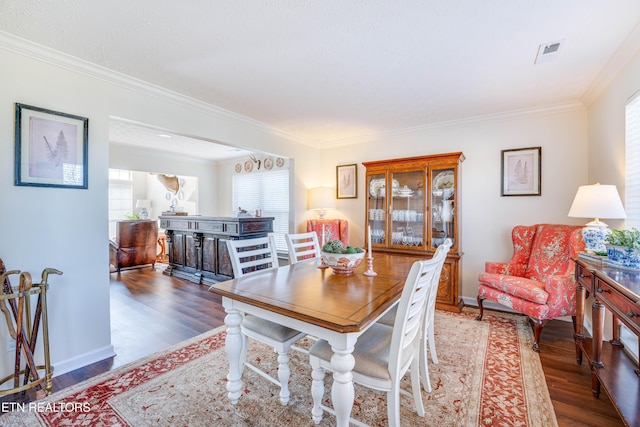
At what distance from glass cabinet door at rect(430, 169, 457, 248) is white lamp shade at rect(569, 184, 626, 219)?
4.26ft

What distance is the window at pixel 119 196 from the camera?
7336 millimetres

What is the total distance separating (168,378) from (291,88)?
2686mm

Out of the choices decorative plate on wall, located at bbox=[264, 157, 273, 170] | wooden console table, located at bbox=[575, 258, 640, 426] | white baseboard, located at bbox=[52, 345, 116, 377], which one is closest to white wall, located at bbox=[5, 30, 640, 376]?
white baseboard, located at bbox=[52, 345, 116, 377]

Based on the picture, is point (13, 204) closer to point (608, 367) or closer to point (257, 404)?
point (257, 404)

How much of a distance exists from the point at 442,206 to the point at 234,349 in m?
2.94

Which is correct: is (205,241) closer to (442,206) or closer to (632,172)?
(442,206)

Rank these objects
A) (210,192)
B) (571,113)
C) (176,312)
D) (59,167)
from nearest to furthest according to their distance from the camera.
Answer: (59,167)
(571,113)
(176,312)
(210,192)

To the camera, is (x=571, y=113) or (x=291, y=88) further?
(x=571, y=113)

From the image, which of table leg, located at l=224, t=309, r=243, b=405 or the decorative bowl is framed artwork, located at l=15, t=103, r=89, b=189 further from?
the decorative bowl

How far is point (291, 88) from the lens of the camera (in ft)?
9.06

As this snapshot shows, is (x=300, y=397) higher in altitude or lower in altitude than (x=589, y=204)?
lower

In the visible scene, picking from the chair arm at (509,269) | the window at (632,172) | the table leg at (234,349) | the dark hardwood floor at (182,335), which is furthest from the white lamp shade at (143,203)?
the window at (632,172)

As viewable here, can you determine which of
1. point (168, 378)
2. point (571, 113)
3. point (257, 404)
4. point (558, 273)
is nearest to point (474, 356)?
point (558, 273)

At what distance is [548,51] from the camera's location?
2.10m
